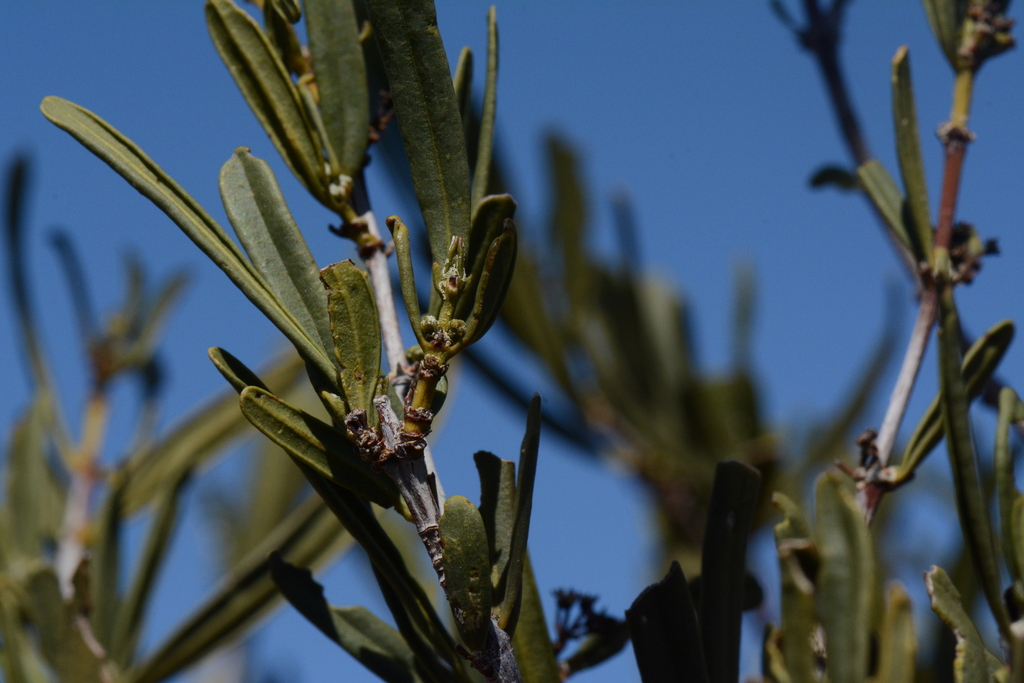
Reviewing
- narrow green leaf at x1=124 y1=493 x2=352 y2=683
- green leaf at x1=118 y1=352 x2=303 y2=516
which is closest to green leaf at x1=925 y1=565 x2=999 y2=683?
narrow green leaf at x1=124 y1=493 x2=352 y2=683

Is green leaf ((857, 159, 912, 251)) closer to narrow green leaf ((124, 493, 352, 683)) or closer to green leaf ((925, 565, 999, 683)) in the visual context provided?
green leaf ((925, 565, 999, 683))

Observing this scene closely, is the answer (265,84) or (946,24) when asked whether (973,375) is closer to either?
(946,24)

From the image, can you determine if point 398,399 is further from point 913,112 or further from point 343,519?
point 913,112

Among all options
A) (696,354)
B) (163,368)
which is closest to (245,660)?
(163,368)

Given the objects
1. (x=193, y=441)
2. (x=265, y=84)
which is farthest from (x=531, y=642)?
(x=193, y=441)

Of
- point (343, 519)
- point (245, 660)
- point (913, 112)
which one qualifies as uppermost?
point (913, 112)

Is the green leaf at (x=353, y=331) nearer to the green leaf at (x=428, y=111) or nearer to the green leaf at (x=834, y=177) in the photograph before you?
the green leaf at (x=428, y=111)
